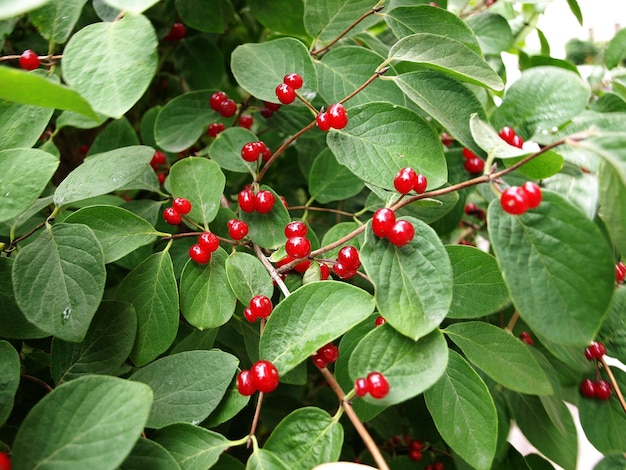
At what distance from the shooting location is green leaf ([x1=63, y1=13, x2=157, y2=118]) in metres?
0.44

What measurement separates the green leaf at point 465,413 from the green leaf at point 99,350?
0.32 m

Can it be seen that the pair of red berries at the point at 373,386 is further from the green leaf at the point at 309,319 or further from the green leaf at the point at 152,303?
the green leaf at the point at 152,303

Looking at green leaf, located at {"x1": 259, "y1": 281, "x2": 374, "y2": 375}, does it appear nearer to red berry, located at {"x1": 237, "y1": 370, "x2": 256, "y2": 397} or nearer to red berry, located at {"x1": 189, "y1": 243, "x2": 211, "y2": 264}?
red berry, located at {"x1": 237, "y1": 370, "x2": 256, "y2": 397}

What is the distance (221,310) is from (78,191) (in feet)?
0.66

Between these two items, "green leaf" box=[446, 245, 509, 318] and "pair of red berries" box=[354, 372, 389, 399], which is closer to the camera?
"pair of red berries" box=[354, 372, 389, 399]

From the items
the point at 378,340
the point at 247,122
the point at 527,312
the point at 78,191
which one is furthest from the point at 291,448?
the point at 247,122

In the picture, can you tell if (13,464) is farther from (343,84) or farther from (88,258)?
(343,84)

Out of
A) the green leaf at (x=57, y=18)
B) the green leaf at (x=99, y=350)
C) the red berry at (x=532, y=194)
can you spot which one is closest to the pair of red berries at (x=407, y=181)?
the red berry at (x=532, y=194)

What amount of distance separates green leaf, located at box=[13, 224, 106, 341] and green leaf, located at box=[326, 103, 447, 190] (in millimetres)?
278

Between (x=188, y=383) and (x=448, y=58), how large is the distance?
16.9 inches

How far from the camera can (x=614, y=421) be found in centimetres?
61

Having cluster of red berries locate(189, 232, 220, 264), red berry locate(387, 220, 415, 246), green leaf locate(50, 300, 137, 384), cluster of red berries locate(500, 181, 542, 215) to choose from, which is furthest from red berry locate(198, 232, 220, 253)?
cluster of red berries locate(500, 181, 542, 215)

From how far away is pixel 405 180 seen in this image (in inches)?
18.7

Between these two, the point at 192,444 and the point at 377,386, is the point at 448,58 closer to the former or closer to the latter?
the point at 377,386
